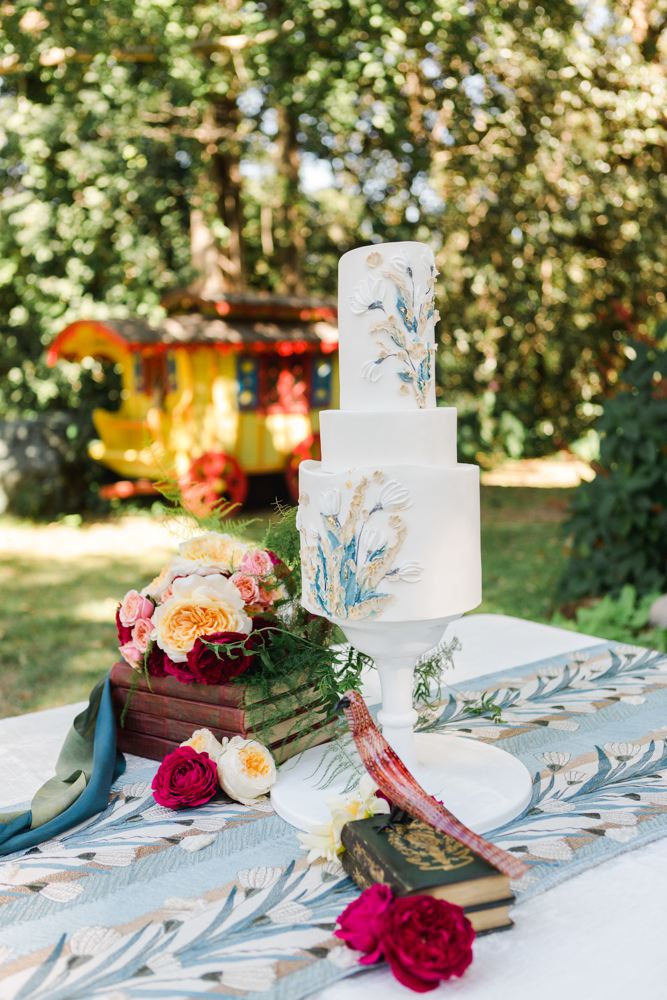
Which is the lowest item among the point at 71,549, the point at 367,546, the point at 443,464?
the point at 71,549

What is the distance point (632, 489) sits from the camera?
12.2 ft

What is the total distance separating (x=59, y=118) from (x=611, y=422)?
6.87 meters

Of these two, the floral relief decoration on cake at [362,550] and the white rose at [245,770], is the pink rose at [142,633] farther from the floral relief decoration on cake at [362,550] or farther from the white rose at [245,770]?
the floral relief decoration on cake at [362,550]

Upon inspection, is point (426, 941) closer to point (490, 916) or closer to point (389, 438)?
point (490, 916)

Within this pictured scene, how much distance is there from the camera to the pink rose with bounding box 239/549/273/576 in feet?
5.00

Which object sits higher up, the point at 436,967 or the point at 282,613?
the point at 282,613

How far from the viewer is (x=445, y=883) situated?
97cm

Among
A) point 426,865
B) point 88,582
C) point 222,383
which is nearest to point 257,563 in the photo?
point 426,865

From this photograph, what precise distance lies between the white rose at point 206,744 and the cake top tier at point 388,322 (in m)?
0.61

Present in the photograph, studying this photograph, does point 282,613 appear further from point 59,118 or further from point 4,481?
point 59,118

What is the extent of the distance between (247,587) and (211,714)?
23cm

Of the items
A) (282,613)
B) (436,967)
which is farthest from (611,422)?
(436,967)

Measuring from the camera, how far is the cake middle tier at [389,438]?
4.17ft

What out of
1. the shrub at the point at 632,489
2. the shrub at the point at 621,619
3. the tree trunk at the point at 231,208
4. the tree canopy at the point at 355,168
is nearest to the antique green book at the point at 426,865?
the shrub at the point at 621,619
